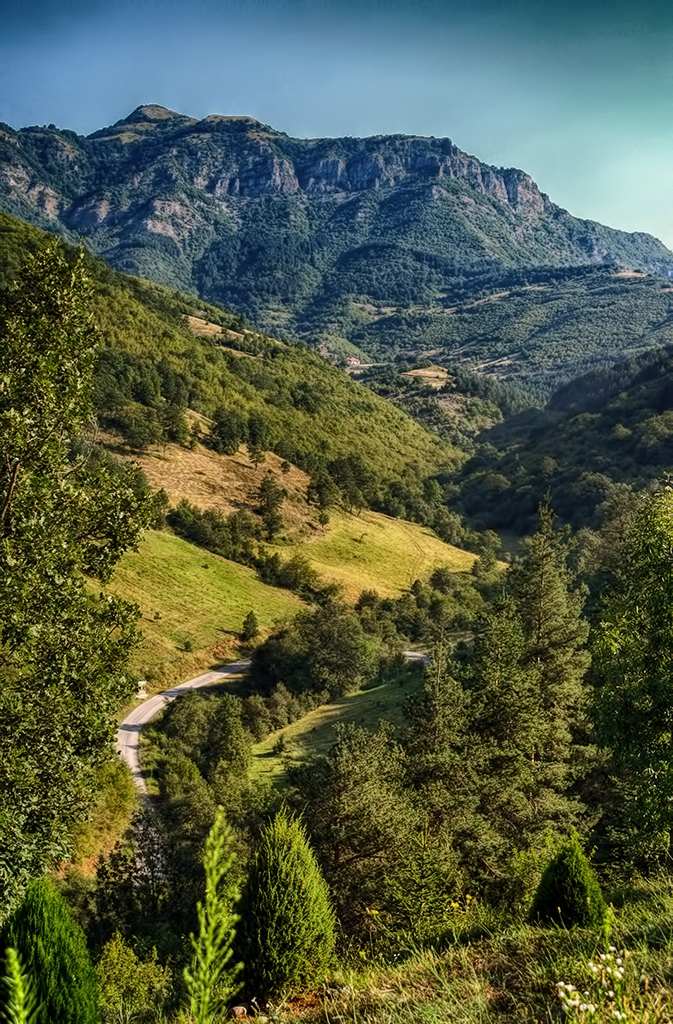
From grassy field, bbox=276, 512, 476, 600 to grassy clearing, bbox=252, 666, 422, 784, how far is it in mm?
22018

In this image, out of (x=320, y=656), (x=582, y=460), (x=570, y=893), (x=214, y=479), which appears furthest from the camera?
(x=582, y=460)

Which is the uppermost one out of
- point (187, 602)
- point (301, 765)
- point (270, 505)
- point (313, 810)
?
point (270, 505)

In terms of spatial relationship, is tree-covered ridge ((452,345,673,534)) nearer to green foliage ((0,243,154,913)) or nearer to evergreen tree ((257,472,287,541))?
evergreen tree ((257,472,287,541))

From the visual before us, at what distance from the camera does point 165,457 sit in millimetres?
81750

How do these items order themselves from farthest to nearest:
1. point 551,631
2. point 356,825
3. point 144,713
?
point 144,713
point 551,631
point 356,825

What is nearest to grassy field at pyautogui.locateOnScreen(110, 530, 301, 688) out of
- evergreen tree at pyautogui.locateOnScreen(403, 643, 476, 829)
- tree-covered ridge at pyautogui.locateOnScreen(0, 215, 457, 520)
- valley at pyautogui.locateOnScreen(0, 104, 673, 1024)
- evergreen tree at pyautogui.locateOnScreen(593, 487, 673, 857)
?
valley at pyautogui.locateOnScreen(0, 104, 673, 1024)

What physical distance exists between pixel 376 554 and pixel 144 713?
44.1 metres

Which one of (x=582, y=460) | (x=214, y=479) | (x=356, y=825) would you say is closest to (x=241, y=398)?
(x=214, y=479)

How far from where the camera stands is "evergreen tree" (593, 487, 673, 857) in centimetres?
1205

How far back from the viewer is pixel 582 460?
117 meters

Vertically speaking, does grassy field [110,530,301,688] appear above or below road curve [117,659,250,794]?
above

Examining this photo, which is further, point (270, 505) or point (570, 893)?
point (270, 505)

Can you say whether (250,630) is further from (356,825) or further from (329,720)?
(356,825)

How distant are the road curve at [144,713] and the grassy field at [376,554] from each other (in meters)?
20.5
